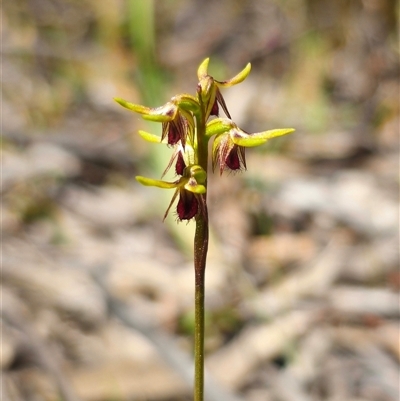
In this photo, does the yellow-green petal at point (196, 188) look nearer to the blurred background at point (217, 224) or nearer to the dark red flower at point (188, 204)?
the dark red flower at point (188, 204)

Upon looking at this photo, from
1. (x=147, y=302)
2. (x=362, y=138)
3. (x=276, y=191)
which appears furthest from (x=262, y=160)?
(x=147, y=302)

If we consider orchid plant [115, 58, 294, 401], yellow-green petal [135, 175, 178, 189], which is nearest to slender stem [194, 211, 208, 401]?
orchid plant [115, 58, 294, 401]

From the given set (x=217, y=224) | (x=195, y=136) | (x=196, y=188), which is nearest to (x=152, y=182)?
(x=196, y=188)

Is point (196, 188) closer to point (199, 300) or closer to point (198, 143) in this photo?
point (198, 143)

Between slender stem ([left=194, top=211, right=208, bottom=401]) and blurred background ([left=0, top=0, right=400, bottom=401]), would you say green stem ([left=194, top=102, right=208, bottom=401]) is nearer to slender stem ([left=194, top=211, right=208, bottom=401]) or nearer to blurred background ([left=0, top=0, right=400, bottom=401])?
slender stem ([left=194, top=211, right=208, bottom=401])

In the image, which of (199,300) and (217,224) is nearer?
(199,300)

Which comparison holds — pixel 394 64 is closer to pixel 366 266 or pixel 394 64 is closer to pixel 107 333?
pixel 366 266

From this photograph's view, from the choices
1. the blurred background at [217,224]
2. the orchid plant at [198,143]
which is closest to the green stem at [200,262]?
the orchid plant at [198,143]
